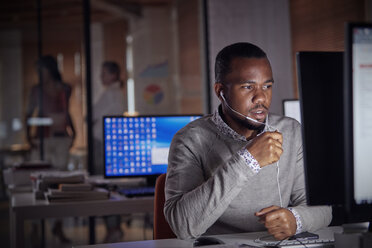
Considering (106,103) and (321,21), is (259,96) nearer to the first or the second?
(321,21)

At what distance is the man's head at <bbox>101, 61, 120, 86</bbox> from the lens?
4814mm

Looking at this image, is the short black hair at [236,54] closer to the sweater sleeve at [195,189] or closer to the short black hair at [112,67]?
the sweater sleeve at [195,189]

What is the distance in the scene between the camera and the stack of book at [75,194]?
254 centimetres

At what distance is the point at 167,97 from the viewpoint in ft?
17.3

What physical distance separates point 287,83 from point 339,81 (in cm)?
270

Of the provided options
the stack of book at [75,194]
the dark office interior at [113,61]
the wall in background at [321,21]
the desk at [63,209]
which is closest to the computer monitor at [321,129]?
the dark office interior at [113,61]

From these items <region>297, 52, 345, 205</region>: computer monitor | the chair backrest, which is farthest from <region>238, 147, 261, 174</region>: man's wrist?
the chair backrest

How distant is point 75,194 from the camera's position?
2.55m

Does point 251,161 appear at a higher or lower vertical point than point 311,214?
higher

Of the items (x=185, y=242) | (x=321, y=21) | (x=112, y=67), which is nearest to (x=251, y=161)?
(x=185, y=242)

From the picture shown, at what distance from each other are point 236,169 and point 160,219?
0.66 meters

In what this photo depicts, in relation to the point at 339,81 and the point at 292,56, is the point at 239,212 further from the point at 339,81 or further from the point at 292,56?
the point at 292,56

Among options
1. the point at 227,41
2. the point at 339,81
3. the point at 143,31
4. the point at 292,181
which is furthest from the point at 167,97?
the point at 339,81

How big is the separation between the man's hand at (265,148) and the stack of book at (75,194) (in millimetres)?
1403
